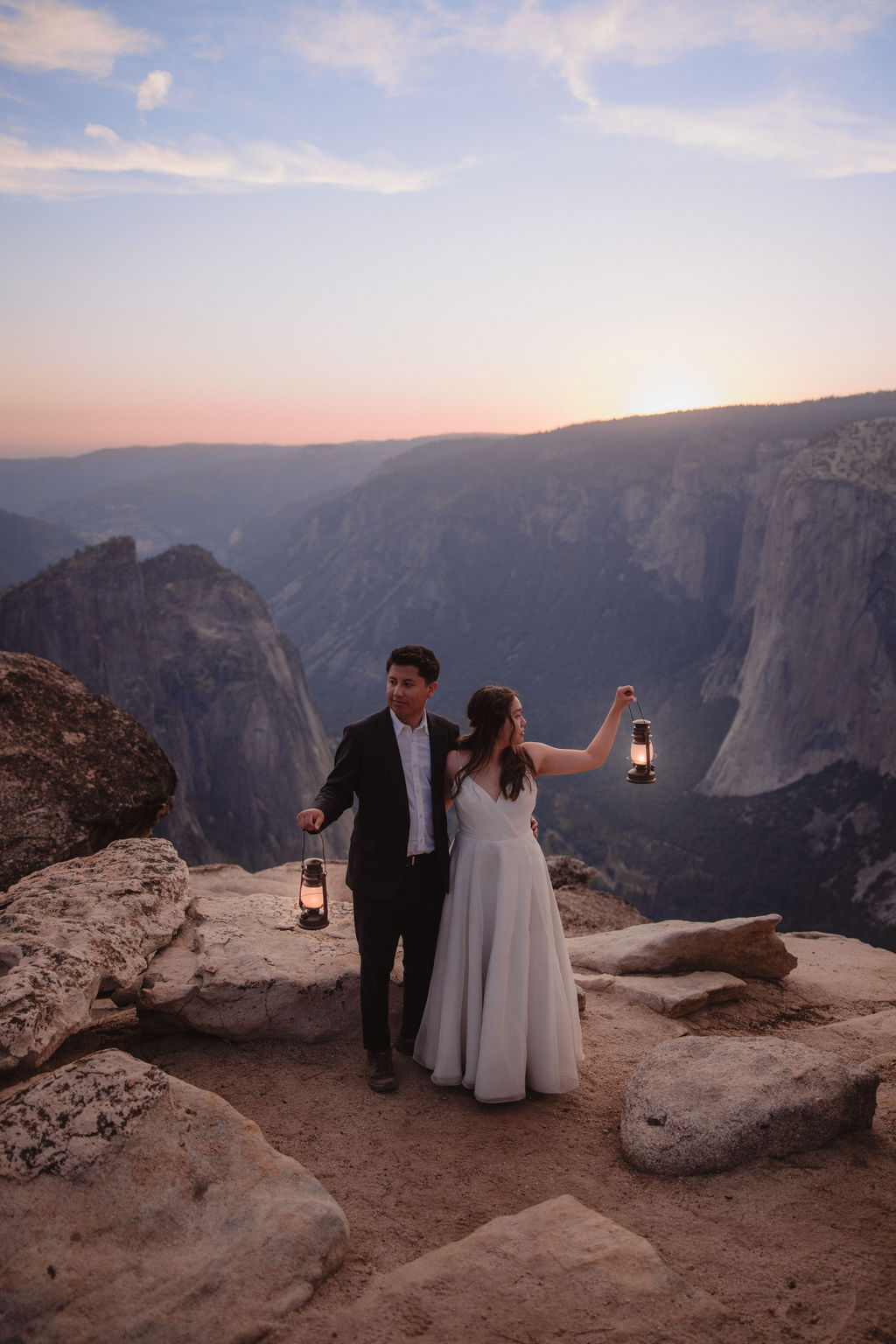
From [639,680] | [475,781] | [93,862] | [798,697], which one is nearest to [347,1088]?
[475,781]

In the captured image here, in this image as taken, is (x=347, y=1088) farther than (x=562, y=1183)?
Yes

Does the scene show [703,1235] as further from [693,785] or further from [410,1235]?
[693,785]

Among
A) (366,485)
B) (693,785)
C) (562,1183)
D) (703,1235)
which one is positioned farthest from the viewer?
(366,485)

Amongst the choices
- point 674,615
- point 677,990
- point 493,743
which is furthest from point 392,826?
point 674,615

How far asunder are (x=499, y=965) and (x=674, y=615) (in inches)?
2971

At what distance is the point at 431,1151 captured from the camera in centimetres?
367

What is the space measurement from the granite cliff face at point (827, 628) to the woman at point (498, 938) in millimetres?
38674

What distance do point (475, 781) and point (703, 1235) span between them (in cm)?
205

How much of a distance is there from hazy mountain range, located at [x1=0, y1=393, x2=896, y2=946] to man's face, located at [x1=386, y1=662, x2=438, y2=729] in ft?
106

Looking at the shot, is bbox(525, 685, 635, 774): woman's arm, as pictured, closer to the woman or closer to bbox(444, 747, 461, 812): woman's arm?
the woman

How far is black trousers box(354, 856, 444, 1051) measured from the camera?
4156 mm

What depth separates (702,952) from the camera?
21.0 feet

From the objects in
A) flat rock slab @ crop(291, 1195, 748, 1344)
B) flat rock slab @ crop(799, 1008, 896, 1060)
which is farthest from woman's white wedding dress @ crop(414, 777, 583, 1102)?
flat rock slab @ crop(799, 1008, 896, 1060)

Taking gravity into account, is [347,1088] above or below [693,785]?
above
